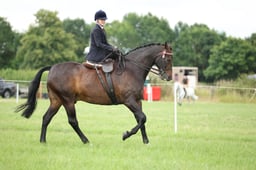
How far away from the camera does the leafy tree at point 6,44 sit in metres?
73.1

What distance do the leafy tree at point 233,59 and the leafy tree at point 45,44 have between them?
2606cm

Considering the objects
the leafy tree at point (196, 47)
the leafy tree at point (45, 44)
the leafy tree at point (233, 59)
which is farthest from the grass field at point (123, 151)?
the leafy tree at point (196, 47)

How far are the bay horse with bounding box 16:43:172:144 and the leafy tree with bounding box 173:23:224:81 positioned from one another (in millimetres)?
80149

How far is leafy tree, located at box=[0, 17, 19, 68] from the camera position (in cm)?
7312

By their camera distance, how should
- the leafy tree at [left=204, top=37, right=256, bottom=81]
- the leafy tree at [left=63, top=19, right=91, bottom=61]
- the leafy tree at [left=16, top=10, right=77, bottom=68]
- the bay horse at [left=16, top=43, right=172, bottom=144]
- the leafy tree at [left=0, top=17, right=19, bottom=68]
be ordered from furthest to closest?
the leafy tree at [left=63, top=19, right=91, bottom=61]
the leafy tree at [left=204, top=37, right=256, bottom=81]
the leafy tree at [left=16, top=10, right=77, bottom=68]
the leafy tree at [left=0, top=17, right=19, bottom=68]
the bay horse at [left=16, top=43, right=172, bottom=144]

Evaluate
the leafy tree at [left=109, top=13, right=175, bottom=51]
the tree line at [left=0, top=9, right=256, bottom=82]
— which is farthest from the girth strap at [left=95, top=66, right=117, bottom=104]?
the leafy tree at [left=109, top=13, right=175, bottom=51]

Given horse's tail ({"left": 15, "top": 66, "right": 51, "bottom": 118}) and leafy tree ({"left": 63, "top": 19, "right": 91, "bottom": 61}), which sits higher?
leafy tree ({"left": 63, "top": 19, "right": 91, "bottom": 61})

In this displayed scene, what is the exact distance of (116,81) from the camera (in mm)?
10320

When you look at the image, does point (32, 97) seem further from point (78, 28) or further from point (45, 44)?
point (78, 28)

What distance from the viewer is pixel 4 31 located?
3034 inches

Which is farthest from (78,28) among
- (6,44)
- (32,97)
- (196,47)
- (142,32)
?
(32,97)

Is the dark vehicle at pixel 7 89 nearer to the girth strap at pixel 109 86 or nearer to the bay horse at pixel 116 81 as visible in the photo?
the bay horse at pixel 116 81

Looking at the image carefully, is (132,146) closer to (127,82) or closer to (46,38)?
(127,82)

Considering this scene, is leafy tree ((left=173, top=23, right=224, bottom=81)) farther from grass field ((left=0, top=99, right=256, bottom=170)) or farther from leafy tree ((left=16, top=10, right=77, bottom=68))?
grass field ((left=0, top=99, right=256, bottom=170))
